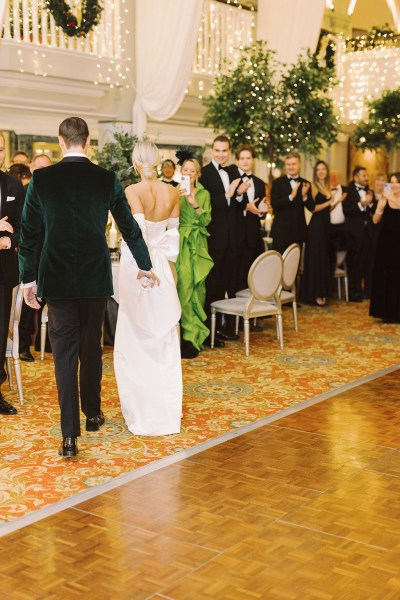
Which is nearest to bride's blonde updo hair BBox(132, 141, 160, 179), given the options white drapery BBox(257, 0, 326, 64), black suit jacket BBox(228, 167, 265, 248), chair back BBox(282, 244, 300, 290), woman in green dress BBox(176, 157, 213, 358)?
woman in green dress BBox(176, 157, 213, 358)

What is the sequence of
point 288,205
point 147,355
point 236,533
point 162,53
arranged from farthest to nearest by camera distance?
point 162,53
point 288,205
point 147,355
point 236,533

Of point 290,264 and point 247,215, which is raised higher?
point 247,215

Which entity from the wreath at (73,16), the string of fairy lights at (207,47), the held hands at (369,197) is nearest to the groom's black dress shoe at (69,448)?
the string of fairy lights at (207,47)

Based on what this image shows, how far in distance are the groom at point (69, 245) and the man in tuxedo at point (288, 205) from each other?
4967 mm

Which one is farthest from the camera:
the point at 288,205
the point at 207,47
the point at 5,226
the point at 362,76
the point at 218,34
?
the point at 362,76

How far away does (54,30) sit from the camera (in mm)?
9242

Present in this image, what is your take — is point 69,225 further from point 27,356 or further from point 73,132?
point 27,356

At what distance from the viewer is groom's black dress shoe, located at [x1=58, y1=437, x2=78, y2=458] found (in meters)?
4.39

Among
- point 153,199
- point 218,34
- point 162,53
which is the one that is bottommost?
point 153,199

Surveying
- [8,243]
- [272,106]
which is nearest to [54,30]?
[272,106]

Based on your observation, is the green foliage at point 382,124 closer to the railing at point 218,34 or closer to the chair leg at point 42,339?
the railing at point 218,34

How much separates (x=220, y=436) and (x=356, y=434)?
79 cm

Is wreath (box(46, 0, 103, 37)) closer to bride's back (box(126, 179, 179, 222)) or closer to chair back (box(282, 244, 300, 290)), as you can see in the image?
chair back (box(282, 244, 300, 290))

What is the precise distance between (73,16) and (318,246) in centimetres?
377
